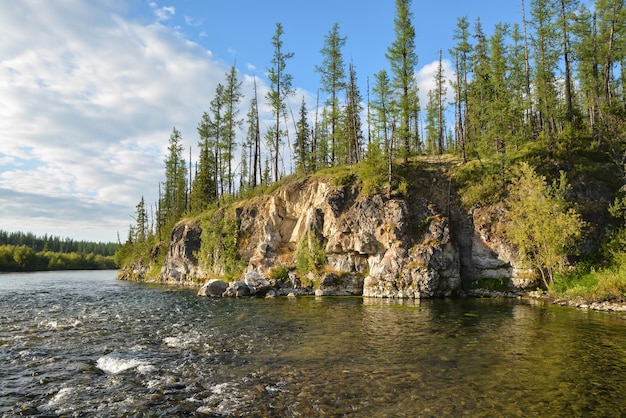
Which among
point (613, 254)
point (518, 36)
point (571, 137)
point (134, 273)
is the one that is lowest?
point (134, 273)

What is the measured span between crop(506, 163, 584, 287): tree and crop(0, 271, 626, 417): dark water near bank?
7.27 metres

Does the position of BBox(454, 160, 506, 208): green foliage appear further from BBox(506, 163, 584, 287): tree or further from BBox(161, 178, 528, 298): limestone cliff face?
BBox(506, 163, 584, 287): tree

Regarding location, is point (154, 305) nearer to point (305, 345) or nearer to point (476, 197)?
point (305, 345)

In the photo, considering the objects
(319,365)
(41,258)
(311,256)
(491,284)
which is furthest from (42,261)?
(319,365)

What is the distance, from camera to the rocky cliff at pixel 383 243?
33188mm

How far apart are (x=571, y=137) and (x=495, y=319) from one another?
29.3 meters

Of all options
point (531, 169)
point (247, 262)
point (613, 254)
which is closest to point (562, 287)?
point (613, 254)

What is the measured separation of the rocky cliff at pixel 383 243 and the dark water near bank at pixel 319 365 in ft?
33.1

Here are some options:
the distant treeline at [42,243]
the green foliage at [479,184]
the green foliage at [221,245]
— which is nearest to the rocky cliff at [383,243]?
the green foliage at [479,184]

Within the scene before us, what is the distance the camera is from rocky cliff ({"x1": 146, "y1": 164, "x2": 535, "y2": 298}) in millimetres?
33188

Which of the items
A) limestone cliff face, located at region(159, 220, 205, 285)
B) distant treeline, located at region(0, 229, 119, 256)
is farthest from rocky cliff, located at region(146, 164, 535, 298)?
distant treeline, located at region(0, 229, 119, 256)

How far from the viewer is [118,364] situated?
13086 millimetres

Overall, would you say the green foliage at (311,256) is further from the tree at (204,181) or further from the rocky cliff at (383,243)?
the tree at (204,181)

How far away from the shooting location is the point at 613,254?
28281 millimetres
